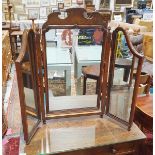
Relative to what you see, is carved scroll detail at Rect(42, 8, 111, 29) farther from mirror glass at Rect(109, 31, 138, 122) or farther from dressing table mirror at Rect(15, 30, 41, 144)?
mirror glass at Rect(109, 31, 138, 122)

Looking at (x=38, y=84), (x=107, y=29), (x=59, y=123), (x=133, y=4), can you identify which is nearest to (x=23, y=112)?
(x=38, y=84)

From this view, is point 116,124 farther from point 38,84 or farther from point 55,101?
point 38,84

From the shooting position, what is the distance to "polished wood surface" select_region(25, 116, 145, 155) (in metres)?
1.08

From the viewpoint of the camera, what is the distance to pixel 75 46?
1712mm

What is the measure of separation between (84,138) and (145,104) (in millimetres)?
649

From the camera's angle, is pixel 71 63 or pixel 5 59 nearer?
pixel 71 63

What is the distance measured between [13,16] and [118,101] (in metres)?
4.28

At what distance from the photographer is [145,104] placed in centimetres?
158

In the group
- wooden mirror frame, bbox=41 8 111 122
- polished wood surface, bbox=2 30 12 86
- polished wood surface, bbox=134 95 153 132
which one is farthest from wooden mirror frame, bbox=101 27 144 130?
polished wood surface, bbox=2 30 12 86

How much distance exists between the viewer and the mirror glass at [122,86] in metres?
1.25

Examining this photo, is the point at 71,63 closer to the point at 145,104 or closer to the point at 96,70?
the point at 96,70

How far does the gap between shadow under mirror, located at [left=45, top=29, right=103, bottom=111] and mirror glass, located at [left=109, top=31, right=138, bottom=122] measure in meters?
0.12

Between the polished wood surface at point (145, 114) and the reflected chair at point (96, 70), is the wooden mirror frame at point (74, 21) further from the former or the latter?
the polished wood surface at point (145, 114)

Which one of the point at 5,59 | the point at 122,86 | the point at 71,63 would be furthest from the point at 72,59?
the point at 5,59
